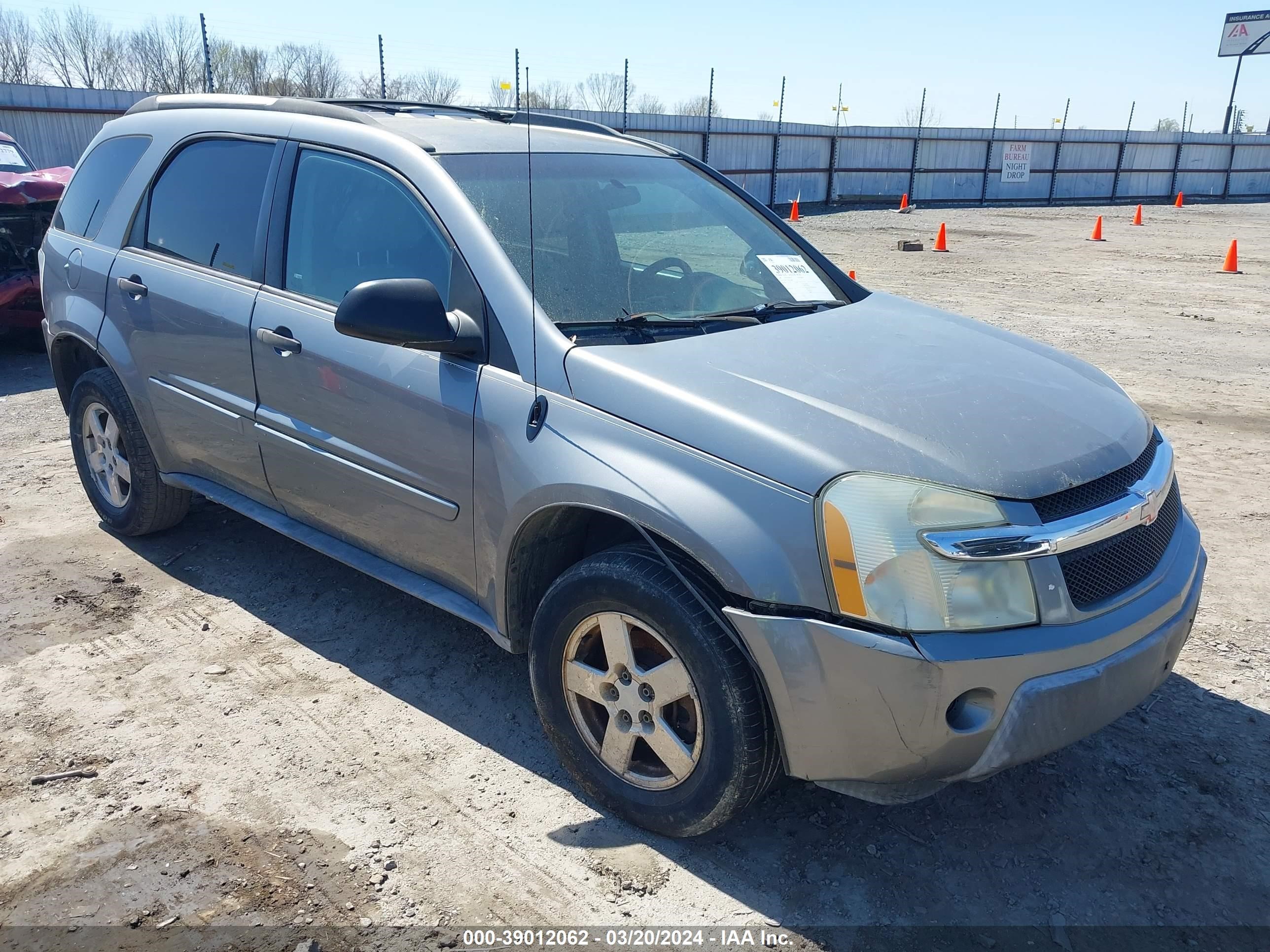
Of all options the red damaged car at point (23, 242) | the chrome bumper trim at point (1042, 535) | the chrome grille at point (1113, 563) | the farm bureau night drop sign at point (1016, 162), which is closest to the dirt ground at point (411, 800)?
the chrome grille at point (1113, 563)

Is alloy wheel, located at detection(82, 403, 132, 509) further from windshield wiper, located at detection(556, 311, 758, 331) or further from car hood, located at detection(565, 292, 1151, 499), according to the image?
car hood, located at detection(565, 292, 1151, 499)

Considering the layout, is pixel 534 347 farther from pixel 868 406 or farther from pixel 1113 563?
pixel 1113 563

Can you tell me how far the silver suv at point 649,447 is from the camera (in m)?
2.31

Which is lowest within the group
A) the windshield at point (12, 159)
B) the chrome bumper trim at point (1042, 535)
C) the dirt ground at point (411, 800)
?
the dirt ground at point (411, 800)

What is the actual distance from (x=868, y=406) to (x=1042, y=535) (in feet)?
1.78

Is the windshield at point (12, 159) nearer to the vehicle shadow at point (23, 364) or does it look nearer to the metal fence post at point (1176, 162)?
→ the vehicle shadow at point (23, 364)

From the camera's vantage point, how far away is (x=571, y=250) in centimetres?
318

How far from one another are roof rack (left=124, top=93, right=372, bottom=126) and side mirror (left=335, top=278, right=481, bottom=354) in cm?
92

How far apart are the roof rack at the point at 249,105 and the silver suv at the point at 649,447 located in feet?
0.07

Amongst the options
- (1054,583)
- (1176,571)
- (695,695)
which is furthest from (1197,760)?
(695,695)

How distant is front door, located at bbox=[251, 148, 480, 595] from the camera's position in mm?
3062

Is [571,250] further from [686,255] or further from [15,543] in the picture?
[15,543]

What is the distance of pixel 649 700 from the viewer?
2664 millimetres

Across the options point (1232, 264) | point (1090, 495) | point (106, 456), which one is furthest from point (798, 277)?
point (1232, 264)
